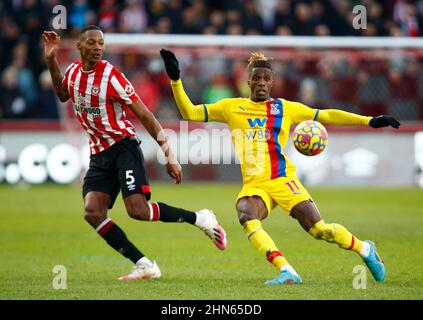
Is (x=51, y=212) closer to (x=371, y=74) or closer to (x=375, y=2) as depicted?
(x=371, y=74)

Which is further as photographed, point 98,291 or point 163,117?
point 163,117

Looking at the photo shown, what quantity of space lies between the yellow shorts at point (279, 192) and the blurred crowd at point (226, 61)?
11.3m

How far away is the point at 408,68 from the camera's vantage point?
67.7ft

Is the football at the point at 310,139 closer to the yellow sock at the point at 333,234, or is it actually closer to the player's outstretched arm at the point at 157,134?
the yellow sock at the point at 333,234

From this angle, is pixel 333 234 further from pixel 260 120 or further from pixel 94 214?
pixel 94 214

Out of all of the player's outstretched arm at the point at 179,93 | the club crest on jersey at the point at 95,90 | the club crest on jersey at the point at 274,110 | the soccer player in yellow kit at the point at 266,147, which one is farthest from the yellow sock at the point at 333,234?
the club crest on jersey at the point at 95,90

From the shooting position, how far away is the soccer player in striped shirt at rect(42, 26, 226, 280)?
336 inches

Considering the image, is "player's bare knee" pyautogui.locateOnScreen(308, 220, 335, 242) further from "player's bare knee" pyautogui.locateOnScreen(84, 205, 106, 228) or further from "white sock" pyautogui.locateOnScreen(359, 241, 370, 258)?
"player's bare knee" pyautogui.locateOnScreen(84, 205, 106, 228)

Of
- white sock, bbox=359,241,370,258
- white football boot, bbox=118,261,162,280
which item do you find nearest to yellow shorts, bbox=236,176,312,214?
white sock, bbox=359,241,370,258

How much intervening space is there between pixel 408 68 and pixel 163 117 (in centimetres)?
539

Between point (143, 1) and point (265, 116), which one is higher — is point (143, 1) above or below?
above

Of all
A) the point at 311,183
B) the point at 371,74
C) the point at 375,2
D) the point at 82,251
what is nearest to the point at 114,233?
the point at 82,251

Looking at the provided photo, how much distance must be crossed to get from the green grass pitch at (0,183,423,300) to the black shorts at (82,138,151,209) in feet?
2.71
